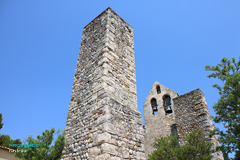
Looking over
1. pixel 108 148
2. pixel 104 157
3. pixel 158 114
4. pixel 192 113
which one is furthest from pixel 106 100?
pixel 158 114

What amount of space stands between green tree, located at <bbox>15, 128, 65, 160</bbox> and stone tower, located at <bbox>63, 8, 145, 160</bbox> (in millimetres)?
2184

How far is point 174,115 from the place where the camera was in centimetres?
938

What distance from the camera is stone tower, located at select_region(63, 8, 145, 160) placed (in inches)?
155

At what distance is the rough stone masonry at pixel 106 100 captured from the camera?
13.0 ft

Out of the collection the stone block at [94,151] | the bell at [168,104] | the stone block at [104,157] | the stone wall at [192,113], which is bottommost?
the stone block at [104,157]

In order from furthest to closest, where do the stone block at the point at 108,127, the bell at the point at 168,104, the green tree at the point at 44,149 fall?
the bell at the point at 168,104 < the green tree at the point at 44,149 < the stone block at the point at 108,127

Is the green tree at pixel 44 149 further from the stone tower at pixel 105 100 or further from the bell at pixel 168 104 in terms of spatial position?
the bell at pixel 168 104

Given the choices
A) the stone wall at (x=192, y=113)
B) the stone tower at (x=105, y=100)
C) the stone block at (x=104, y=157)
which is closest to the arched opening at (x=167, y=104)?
the stone wall at (x=192, y=113)

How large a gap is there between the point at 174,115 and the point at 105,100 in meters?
6.41

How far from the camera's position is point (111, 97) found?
14.5 feet

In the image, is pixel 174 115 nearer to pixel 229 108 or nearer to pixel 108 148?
pixel 229 108

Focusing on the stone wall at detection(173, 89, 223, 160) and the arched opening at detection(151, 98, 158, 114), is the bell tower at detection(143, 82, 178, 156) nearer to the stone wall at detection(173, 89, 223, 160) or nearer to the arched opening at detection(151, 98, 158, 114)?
the arched opening at detection(151, 98, 158, 114)

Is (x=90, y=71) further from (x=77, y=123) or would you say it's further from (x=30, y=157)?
(x=30, y=157)

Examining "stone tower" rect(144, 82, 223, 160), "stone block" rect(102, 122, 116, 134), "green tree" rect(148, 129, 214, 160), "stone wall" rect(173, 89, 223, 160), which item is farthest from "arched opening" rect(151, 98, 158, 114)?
"stone block" rect(102, 122, 116, 134)
